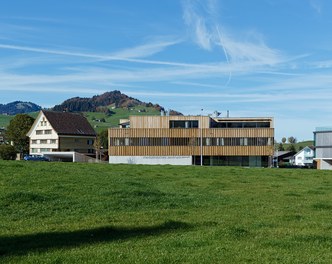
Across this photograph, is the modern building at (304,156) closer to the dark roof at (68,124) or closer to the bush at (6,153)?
the dark roof at (68,124)

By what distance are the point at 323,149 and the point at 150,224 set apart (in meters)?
106

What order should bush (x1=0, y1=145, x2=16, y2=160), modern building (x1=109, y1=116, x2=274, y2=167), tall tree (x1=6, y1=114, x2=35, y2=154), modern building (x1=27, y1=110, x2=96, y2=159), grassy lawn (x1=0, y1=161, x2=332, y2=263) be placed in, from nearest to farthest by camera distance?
1. grassy lawn (x1=0, y1=161, x2=332, y2=263)
2. modern building (x1=109, y1=116, x2=274, y2=167)
3. bush (x1=0, y1=145, x2=16, y2=160)
4. modern building (x1=27, y1=110, x2=96, y2=159)
5. tall tree (x1=6, y1=114, x2=35, y2=154)

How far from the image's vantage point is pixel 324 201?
69.7ft

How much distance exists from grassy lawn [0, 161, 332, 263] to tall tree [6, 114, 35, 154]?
114m

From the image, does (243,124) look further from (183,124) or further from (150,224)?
(150,224)

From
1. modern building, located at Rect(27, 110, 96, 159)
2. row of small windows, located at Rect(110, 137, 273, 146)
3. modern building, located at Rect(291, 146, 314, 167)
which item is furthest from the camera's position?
modern building, located at Rect(291, 146, 314, 167)

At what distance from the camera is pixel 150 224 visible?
14.0 meters

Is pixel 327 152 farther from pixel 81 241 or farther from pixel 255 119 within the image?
pixel 81 241

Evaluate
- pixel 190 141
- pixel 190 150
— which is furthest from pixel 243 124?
pixel 190 150

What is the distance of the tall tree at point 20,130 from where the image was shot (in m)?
134

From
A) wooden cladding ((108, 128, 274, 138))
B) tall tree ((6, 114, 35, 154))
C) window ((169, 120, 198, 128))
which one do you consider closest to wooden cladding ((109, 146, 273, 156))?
wooden cladding ((108, 128, 274, 138))

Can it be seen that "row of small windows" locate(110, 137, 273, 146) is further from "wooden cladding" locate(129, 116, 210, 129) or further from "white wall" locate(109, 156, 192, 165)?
"wooden cladding" locate(129, 116, 210, 129)

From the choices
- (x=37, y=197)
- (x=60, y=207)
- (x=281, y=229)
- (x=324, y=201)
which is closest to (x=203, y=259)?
(x=281, y=229)

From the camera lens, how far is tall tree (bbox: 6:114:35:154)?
134 m
